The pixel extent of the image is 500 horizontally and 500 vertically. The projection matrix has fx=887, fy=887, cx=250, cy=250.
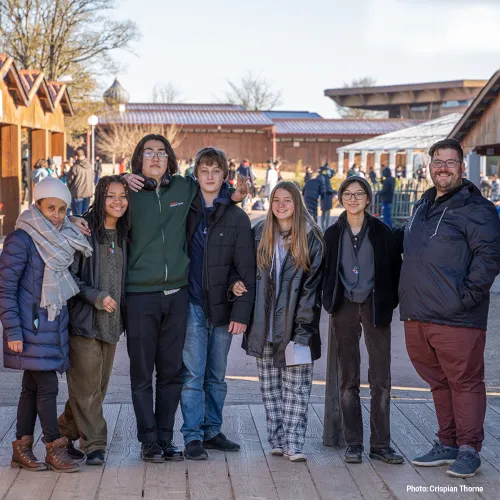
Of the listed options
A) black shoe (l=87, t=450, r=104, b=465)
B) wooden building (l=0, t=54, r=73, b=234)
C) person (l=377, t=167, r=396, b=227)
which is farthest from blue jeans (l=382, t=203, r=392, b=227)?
black shoe (l=87, t=450, r=104, b=465)

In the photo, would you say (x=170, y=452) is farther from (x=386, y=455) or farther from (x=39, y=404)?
(x=386, y=455)

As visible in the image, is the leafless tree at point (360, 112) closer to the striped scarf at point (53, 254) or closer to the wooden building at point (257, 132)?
the wooden building at point (257, 132)

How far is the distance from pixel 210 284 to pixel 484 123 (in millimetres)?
14575

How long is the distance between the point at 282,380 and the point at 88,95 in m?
36.3

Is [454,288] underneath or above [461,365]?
above

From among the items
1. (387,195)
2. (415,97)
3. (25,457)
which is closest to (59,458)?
(25,457)

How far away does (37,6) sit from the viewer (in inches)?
1535

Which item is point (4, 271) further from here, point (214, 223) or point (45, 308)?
point (214, 223)

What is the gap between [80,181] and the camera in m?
19.4

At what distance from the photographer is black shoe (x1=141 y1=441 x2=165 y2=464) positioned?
17.1 ft

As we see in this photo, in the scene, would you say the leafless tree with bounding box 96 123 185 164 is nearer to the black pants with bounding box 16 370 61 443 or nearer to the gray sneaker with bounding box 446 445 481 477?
the black pants with bounding box 16 370 61 443

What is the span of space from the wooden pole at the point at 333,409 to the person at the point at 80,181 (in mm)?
14349

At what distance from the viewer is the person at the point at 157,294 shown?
17.1 feet

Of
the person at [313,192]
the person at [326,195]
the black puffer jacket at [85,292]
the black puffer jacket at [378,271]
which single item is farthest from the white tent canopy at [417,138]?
the black puffer jacket at [85,292]
